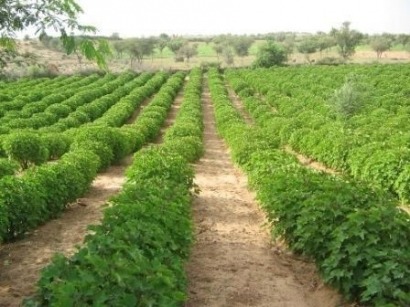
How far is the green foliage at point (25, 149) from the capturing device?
18.5 meters

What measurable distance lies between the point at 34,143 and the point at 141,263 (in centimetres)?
1444

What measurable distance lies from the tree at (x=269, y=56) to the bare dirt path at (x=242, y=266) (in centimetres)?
7266

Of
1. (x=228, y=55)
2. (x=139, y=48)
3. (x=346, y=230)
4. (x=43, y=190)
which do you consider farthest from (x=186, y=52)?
(x=346, y=230)

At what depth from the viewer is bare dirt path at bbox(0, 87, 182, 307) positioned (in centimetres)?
858

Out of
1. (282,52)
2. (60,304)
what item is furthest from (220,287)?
(282,52)

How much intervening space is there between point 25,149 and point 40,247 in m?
8.91

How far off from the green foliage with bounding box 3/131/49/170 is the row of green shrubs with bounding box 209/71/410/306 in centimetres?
1032

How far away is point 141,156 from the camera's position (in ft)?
45.5

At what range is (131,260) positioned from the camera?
5.82 meters

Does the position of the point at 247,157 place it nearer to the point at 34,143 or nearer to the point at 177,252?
the point at 34,143

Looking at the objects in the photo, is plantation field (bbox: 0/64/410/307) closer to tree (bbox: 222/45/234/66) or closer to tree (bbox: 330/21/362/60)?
tree (bbox: 330/21/362/60)

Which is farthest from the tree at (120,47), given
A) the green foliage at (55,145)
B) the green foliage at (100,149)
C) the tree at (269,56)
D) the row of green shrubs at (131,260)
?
the row of green shrubs at (131,260)

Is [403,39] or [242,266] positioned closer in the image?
[242,266]

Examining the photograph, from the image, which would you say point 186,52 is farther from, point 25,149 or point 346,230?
point 346,230
